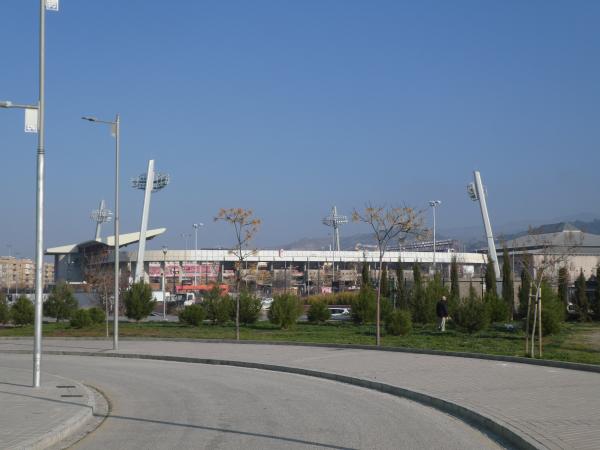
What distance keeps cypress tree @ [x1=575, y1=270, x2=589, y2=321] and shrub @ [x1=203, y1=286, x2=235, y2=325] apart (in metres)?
19.1

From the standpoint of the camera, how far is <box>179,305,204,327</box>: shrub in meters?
35.3

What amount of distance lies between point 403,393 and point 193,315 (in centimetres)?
2266

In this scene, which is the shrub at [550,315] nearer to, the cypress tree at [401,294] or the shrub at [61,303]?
the cypress tree at [401,294]

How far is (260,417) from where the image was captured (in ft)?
37.0

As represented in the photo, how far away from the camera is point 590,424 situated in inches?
391

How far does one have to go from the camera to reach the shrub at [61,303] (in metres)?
41.5

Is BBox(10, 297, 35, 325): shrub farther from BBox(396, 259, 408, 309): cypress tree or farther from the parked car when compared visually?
BBox(396, 259, 408, 309): cypress tree

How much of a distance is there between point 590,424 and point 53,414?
26.0 ft

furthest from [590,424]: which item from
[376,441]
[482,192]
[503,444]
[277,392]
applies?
[482,192]

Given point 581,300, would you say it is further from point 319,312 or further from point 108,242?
point 108,242

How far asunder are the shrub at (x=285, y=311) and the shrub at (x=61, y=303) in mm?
14770

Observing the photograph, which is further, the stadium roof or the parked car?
the stadium roof

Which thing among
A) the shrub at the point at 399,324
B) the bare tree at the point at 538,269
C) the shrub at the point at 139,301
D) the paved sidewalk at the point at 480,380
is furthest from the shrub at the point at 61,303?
the bare tree at the point at 538,269

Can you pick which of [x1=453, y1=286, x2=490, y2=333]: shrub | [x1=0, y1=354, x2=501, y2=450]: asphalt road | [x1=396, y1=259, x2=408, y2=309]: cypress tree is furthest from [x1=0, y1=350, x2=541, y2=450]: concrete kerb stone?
[x1=396, y1=259, x2=408, y2=309]: cypress tree
